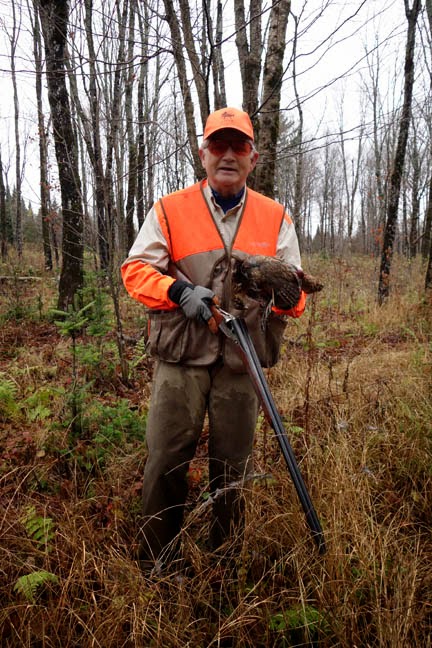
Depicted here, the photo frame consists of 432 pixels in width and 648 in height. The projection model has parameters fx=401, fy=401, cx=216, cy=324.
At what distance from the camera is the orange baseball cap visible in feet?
7.11

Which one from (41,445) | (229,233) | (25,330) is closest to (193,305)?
(229,233)

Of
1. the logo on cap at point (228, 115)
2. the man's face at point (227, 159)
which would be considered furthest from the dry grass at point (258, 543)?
the logo on cap at point (228, 115)

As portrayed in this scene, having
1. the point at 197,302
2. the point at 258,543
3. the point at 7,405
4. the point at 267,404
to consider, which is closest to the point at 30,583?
the point at 258,543

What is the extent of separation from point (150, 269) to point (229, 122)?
91 cm

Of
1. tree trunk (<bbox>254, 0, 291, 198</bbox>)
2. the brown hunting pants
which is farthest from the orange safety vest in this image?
tree trunk (<bbox>254, 0, 291, 198</bbox>)

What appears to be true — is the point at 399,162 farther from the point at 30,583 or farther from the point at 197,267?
the point at 30,583

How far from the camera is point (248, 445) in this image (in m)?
2.40

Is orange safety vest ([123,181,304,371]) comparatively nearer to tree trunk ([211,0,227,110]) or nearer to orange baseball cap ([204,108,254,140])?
orange baseball cap ([204,108,254,140])

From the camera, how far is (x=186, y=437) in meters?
2.27

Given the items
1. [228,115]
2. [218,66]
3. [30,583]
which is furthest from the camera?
[218,66]

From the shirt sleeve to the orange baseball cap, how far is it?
1.83 feet

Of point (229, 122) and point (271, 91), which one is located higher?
point (271, 91)

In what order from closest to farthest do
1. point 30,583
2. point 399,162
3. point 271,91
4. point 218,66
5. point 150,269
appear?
1. point 30,583
2. point 150,269
3. point 271,91
4. point 218,66
5. point 399,162

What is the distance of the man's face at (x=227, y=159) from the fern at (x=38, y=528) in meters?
2.08
